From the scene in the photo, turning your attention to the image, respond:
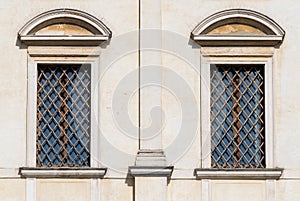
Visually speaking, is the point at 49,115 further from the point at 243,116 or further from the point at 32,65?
the point at 243,116

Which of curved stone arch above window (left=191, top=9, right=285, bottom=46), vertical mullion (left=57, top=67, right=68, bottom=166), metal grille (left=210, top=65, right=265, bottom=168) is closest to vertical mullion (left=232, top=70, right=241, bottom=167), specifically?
metal grille (left=210, top=65, right=265, bottom=168)

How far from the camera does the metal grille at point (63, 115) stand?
45.0 ft

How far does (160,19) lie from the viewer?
13.7 m

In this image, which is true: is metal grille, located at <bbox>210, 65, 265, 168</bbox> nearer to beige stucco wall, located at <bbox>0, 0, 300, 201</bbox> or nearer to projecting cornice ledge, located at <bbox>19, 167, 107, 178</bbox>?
beige stucco wall, located at <bbox>0, 0, 300, 201</bbox>

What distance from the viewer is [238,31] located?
1377cm

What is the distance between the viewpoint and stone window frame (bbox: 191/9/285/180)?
1356 cm

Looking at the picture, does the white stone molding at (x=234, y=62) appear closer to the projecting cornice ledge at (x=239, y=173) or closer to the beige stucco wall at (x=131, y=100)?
the beige stucco wall at (x=131, y=100)

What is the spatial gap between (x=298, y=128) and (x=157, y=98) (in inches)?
88.4

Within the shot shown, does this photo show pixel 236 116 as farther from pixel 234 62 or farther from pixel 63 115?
pixel 63 115

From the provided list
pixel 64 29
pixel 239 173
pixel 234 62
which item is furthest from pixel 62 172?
pixel 234 62

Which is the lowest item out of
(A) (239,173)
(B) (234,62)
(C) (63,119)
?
(A) (239,173)

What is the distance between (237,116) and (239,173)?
0.96 meters

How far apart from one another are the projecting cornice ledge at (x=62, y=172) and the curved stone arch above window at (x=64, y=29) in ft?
6.52

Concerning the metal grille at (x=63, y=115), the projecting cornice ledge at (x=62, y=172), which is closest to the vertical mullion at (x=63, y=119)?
the metal grille at (x=63, y=115)
